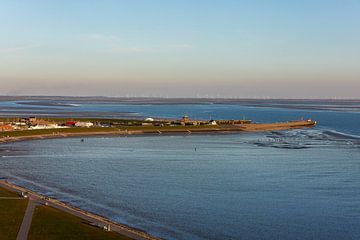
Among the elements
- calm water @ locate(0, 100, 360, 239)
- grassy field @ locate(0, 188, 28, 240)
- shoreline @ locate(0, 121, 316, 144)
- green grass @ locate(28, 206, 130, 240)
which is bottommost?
shoreline @ locate(0, 121, 316, 144)

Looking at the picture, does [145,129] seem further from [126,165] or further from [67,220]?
[67,220]

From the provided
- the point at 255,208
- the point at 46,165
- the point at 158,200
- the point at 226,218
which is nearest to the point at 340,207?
the point at 255,208

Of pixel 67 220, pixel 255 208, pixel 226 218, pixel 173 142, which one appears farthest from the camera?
pixel 173 142

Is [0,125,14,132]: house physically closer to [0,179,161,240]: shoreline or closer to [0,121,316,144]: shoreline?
[0,121,316,144]: shoreline

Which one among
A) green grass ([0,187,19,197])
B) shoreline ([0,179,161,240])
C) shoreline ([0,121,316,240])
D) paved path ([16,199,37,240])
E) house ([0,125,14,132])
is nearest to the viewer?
paved path ([16,199,37,240])

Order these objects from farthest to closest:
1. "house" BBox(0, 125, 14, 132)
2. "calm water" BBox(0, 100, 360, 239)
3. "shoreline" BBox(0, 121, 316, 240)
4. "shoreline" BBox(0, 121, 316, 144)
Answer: "house" BBox(0, 125, 14, 132)
"shoreline" BBox(0, 121, 316, 144)
"calm water" BBox(0, 100, 360, 239)
"shoreline" BBox(0, 121, 316, 240)

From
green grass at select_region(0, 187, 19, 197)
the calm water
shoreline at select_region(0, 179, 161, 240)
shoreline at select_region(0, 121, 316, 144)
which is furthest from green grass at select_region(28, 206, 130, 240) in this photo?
shoreline at select_region(0, 121, 316, 144)
